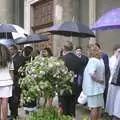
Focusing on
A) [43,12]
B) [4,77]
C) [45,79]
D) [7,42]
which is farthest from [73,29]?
[43,12]

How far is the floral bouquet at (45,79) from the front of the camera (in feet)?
31.1

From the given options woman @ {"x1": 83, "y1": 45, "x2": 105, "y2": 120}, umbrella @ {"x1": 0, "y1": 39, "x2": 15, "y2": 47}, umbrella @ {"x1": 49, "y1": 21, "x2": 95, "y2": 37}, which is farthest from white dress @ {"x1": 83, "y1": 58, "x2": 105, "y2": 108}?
umbrella @ {"x1": 0, "y1": 39, "x2": 15, "y2": 47}

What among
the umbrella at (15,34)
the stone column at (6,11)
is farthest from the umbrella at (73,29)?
the stone column at (6,11)

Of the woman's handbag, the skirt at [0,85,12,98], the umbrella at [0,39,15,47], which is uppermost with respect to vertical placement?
the umbrella at [0,39,15,47]

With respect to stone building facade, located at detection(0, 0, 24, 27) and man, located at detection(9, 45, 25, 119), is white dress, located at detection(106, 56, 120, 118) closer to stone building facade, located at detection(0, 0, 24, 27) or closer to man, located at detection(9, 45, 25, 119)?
man, located at detection(9, 45, 25, 119)

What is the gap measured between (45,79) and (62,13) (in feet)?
35.7

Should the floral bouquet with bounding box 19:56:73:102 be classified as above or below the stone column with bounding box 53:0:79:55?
below

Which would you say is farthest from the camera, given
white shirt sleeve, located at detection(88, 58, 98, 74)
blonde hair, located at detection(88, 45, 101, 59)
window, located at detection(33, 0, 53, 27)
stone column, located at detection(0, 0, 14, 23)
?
stone column, located at detection(0, 0, 14, 23)

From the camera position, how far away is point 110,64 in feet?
39.0

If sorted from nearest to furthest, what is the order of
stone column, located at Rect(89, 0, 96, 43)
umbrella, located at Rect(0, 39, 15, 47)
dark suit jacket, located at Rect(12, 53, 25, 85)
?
1. dark suit jacket, located at Rect(12, 53, 25, 85)
2. umbrella, located at Rect(0, 39, 15, 47)
3. stone column, located at Rect(89, 0, 96, 43)

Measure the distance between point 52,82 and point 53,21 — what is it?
11.8 m

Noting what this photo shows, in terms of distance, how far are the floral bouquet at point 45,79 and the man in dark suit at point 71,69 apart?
8.05 ft

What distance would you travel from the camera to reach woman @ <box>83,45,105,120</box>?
35.8 ft

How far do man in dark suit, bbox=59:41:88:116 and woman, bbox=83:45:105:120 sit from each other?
1.08 metres
